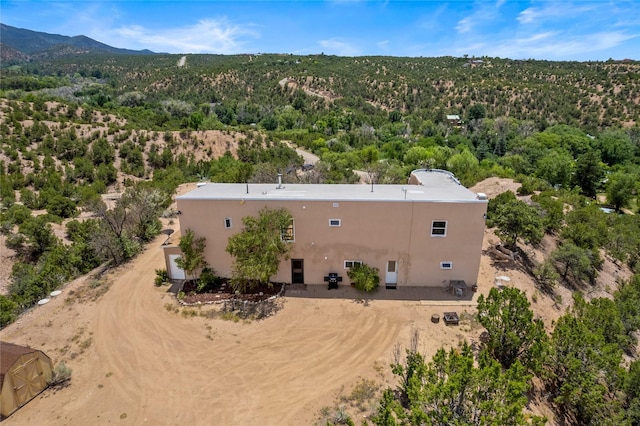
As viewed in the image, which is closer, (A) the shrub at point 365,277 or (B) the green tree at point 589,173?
(A) the shrub at point 365,277

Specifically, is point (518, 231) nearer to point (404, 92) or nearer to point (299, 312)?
point (299, 312)

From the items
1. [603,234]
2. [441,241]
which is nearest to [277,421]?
[441,241]

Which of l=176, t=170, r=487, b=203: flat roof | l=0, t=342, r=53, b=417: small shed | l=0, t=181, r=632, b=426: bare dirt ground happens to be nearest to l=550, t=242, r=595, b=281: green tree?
l=0, t=181, r=632, b=426: bare dirt ground

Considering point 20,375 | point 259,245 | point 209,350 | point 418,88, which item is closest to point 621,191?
point 259,245

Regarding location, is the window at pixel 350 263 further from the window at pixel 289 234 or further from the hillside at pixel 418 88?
the hillside at pixel 418 88

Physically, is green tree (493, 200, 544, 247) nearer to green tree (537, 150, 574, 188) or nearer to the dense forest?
the dense forest

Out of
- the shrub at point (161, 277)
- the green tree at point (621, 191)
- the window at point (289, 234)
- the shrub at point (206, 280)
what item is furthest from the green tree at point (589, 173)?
the shrub at point (161, 277)
